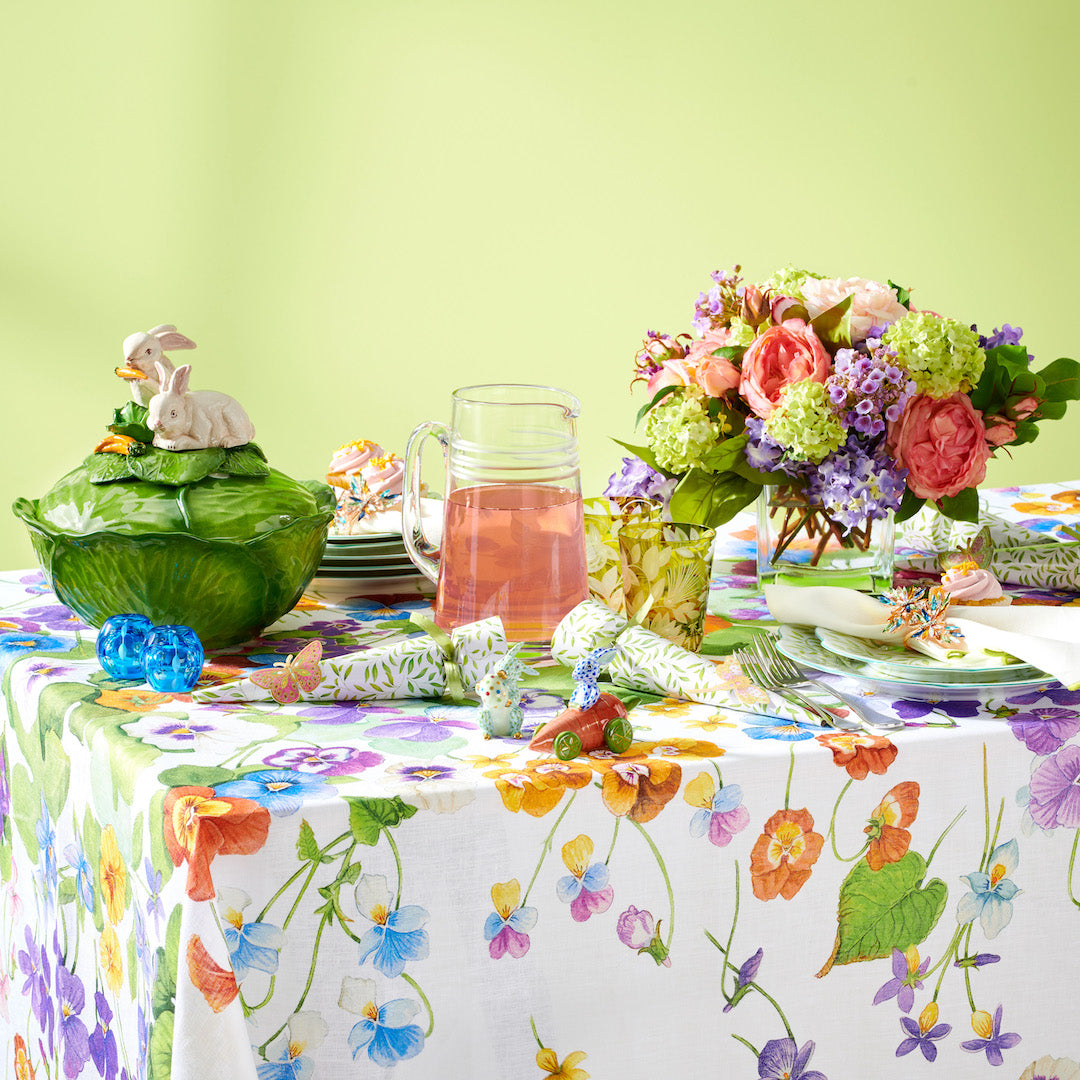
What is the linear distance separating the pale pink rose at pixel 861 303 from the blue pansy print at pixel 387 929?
657 millimetres

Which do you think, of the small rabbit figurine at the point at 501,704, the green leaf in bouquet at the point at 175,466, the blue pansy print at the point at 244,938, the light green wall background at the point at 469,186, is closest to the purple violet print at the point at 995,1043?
the small rabbit figurine at the point at 501,704

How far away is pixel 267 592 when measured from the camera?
97 cm

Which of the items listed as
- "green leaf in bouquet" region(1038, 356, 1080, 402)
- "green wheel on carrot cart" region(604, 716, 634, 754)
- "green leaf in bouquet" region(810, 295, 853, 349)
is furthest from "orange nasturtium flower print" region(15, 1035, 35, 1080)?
"green leaf in bouquet" region(1038, 356, 1080, 402)

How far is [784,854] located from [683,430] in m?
0.45

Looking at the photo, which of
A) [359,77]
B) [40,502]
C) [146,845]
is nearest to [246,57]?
[359,77]

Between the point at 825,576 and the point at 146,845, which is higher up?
the point at 825,576

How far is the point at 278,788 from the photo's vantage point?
697 millimetres

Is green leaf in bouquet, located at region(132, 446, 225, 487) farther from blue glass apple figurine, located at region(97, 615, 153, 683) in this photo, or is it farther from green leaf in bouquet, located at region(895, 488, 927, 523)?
green leaf in bouquet, located at region(895, 488, 927, 523)

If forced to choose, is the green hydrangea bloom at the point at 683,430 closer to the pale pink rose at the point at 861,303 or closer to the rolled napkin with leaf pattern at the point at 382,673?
the pale pink rose at the point at 861,303

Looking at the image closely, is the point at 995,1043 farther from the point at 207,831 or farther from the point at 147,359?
the point at 147,359

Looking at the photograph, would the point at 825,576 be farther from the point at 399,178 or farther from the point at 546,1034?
the point at 399,178

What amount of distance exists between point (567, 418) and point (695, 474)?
0.19 meters

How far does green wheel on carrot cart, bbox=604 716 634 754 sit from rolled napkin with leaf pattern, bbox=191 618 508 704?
0.15m

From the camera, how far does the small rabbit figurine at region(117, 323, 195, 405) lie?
3.12 feet
